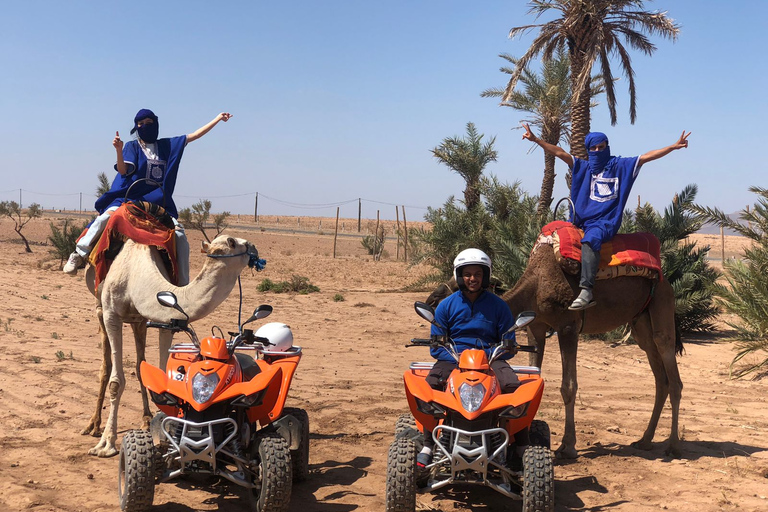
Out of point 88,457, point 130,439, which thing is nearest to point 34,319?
point 88,457

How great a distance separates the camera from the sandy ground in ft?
18.7

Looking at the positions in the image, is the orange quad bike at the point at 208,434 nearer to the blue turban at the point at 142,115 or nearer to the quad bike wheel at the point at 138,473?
the quad bike wheel at the point at 138,473

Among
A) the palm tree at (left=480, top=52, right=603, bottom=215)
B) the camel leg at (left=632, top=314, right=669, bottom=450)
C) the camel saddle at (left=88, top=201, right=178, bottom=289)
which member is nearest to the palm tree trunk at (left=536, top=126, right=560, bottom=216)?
the palm tree at (left=480, top=52, right=603, bottom=215)

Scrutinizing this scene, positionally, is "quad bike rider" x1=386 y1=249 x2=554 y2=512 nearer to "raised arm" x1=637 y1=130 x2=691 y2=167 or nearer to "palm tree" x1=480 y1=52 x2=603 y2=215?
"raised arm" x1=637 y1=130 x2=691 y2=167

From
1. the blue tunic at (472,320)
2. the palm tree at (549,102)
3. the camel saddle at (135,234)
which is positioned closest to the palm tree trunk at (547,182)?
the palm tree at (549,102)

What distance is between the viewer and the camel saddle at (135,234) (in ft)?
24.2

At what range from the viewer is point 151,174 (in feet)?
26.0

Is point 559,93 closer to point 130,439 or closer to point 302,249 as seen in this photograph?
point 130,439

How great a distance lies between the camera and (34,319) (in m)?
→ 14.2

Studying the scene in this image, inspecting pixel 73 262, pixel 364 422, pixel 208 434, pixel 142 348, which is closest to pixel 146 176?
pixel 73 262

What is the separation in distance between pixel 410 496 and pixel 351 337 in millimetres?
9471

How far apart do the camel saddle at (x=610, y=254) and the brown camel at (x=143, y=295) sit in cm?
304

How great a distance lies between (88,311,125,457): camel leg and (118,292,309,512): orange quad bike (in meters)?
1.48

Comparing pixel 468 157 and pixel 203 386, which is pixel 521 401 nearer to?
pixel 203 386
